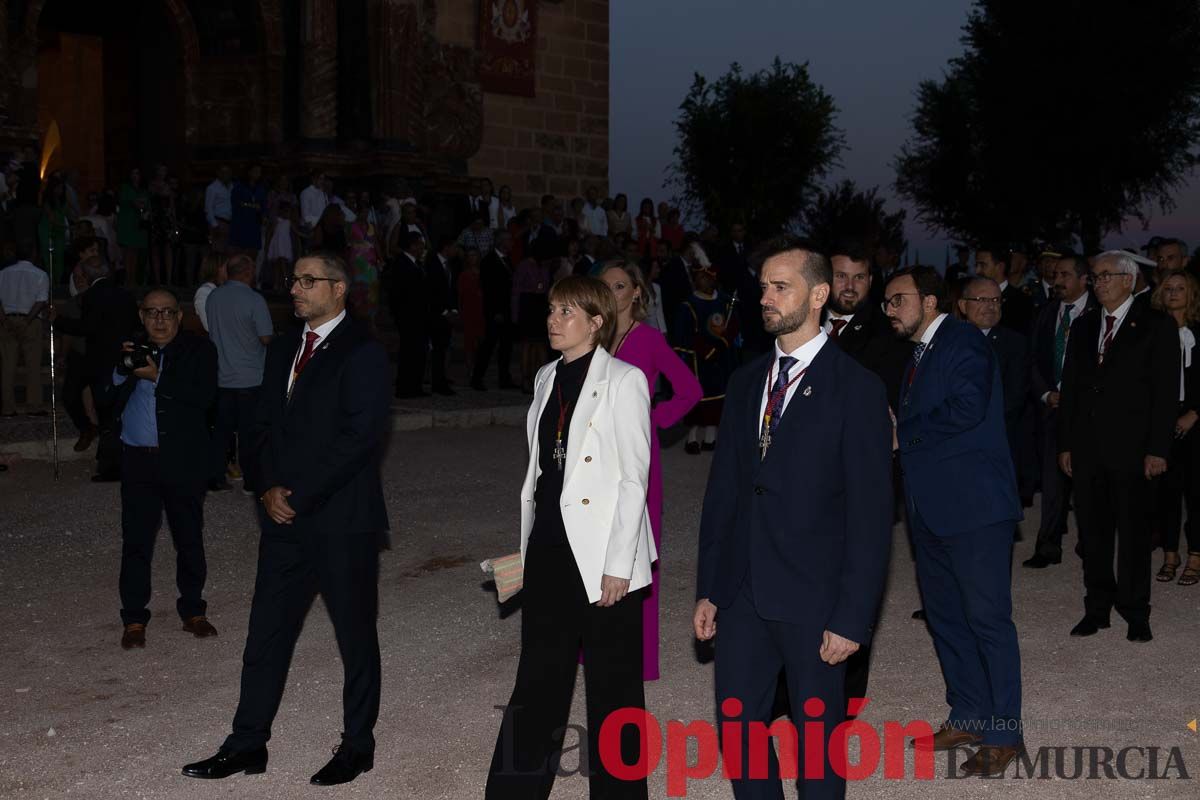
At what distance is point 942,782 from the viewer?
475cm

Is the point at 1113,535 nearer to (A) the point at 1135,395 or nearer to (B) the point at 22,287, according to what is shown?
(A) the point at 1135,395

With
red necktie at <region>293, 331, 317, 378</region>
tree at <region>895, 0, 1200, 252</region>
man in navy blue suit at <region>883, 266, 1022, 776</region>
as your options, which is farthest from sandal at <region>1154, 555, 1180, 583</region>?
tree at <region>895, 0, 1200, 252</region>

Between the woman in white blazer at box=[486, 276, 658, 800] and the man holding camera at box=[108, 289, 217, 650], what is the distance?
2744 mm

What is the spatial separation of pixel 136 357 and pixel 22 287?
7924mm

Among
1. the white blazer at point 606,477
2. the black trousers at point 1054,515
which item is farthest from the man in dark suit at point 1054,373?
the white blazer at point 606,477

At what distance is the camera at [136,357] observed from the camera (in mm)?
6570

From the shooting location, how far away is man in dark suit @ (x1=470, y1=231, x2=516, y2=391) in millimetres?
17344

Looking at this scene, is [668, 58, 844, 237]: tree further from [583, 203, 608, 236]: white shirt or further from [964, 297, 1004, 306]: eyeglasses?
[964, 297, 1004, 306]: eyeglasses

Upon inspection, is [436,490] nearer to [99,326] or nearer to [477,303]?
[99,326]

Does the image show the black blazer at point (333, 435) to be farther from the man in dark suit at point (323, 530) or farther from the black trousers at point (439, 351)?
the black trousers at point (439, 351)

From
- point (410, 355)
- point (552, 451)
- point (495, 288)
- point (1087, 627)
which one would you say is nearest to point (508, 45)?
point (495, 288)

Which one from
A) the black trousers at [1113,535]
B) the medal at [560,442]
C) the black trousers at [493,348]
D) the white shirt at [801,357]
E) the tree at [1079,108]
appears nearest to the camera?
the white shirt at [801,357]

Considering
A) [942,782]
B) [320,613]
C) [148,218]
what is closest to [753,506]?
[942,782]

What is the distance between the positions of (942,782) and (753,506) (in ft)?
5.31
